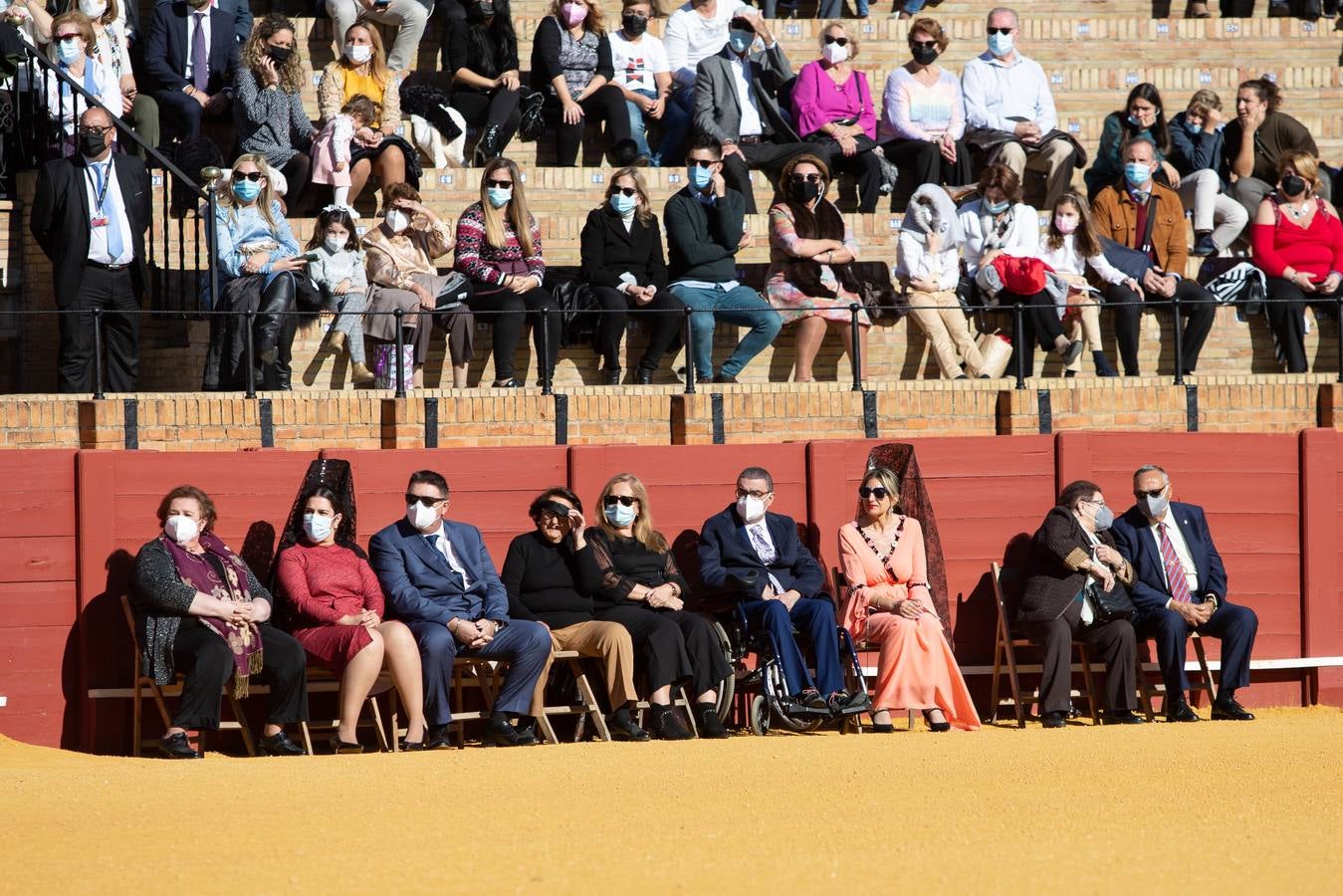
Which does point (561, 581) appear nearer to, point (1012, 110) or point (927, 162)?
point (927, 162)


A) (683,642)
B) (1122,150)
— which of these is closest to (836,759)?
(683,642)

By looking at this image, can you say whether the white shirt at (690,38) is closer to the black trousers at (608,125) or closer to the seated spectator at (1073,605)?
the black trousers at (608,125)

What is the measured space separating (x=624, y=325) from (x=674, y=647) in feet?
9.67

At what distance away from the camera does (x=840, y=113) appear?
15.8 metres

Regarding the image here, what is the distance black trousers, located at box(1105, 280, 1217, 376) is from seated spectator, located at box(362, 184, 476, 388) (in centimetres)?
416

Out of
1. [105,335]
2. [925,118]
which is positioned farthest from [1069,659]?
[105,335]

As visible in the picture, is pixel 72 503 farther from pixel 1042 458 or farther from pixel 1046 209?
pixel 1046 209

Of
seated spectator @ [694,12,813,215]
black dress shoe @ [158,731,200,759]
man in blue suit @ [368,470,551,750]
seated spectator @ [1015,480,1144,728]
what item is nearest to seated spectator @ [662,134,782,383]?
seated spectator @ [694,12,813,215]

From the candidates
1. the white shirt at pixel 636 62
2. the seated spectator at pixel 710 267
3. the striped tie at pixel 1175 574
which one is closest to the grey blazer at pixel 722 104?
the white shirt at pixel 636 62

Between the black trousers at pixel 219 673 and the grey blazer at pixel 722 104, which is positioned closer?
the black trousers at pixel 219 673

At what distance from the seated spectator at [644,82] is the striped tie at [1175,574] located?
5.23 metres

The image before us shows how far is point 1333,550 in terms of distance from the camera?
43.8 ft

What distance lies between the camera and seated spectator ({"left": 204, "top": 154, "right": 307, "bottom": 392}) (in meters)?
12.7

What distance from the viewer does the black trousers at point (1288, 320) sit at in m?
14.4
